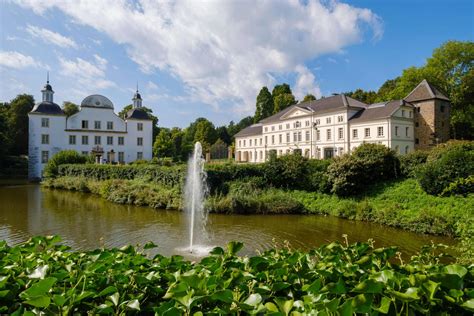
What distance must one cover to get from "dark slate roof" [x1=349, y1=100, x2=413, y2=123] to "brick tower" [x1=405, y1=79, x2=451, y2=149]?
5.59 feet

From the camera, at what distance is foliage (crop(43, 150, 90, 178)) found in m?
34.8

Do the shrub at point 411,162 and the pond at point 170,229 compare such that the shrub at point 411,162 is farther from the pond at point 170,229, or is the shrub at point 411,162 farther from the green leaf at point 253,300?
the green leaf at point 253,300

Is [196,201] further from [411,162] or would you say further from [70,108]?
[70,108]

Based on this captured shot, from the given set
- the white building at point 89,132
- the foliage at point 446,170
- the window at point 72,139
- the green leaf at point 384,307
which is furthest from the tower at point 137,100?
the green leaf at point 384,307

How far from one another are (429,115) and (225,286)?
46.6m

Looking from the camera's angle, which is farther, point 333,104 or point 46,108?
point 333,104

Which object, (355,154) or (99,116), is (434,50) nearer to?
(355,154)

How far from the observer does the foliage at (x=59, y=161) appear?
1372 inches

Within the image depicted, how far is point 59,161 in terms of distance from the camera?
1399 inches

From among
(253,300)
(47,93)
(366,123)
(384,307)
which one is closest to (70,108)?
(47,93)

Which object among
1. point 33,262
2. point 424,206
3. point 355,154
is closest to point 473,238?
point 33,262

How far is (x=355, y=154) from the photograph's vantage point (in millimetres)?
19875

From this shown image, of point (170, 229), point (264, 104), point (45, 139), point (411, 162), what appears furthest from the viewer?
point (264, 104)

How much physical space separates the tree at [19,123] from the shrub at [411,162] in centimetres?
5368
